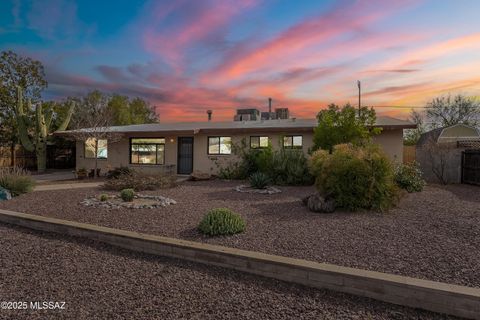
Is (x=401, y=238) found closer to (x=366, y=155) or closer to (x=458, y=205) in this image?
(x=366, y=155)

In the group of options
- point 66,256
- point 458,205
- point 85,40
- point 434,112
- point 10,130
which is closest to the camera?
point 66,256

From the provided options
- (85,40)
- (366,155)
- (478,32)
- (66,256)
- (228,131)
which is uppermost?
(85,40)

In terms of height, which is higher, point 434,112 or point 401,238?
point 434,112

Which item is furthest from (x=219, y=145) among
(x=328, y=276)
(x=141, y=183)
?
(x=328, y=276)

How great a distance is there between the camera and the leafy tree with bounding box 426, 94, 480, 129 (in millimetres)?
27391

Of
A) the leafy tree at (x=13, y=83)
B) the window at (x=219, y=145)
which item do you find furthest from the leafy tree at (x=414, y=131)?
the leafy tree at (x=13, y=83)

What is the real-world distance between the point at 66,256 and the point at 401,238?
16.7 feet

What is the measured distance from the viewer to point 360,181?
254 inches

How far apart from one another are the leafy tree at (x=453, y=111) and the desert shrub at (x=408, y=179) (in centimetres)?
2248

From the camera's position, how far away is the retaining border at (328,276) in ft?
8.83

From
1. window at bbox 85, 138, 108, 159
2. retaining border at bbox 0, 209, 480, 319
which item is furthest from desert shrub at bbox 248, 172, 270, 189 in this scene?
window at bbox 85, 138, 108, 159

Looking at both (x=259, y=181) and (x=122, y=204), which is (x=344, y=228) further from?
(x=122, y=204)

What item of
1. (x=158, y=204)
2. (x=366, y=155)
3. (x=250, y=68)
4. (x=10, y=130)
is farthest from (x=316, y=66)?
(x=10, y=130)

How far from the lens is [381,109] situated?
27.6m
